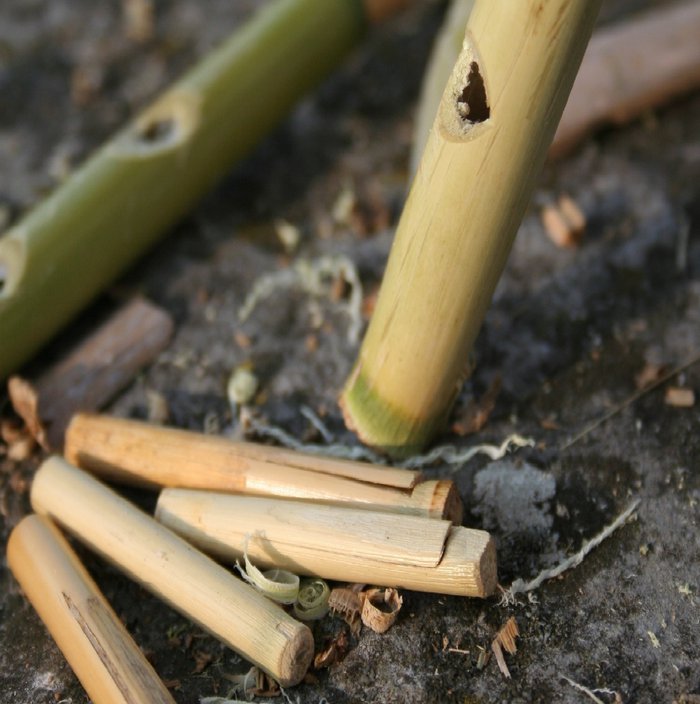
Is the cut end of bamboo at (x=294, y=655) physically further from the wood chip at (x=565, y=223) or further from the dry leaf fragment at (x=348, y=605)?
the wood chip at (x=565, y=223)

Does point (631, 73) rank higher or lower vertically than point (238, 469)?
lower

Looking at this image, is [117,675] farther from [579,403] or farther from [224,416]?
[579,403]

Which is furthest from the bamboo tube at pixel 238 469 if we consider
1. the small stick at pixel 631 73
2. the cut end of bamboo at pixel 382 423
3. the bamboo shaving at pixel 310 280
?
the small stick at pixel 631 73

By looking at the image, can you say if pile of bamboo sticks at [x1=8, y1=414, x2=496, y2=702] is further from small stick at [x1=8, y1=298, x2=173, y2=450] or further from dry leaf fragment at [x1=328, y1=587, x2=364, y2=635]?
small stick at [x1=8, y1=298, x2=173, y2=450]

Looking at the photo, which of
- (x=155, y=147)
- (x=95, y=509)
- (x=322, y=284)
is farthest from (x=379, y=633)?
(x=155, y=147)

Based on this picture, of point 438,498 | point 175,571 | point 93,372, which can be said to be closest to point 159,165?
point 93,372

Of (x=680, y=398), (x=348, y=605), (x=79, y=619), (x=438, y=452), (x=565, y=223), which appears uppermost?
(x=79, y=619)

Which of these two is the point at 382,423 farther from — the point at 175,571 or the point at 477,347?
the point at 175,571
